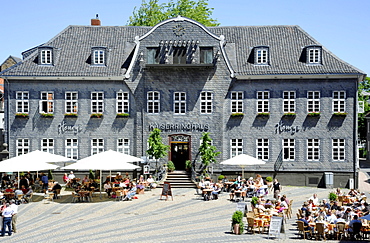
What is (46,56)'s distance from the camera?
43281 mm

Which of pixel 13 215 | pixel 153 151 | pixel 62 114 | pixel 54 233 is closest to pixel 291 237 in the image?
pixel 54 233

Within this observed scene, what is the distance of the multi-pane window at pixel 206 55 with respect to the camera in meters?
42.4

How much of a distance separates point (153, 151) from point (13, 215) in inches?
658

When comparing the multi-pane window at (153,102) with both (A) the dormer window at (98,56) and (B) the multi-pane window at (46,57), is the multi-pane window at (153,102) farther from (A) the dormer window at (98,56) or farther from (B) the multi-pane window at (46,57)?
(B) the multi-pane window at (46,57)

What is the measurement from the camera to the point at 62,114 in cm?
4303

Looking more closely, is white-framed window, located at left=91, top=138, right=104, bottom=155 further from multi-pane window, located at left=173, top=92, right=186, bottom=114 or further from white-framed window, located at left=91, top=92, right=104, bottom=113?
multi-pane window, located at left=173, top=92, right=186, bottom=114

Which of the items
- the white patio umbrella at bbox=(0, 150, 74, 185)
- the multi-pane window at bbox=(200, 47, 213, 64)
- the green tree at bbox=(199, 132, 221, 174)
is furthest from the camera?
the multi-pane window at bbox=(200, 47, 213, 64)

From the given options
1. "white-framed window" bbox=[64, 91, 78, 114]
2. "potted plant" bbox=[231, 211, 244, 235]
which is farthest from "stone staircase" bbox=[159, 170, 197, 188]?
"potted plant" bbox=[231, 211, 244, 235]

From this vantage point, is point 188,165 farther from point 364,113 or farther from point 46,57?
point 364,113

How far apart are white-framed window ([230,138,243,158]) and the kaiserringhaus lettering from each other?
7.47 feet

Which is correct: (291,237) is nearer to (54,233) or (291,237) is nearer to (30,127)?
(54,233)

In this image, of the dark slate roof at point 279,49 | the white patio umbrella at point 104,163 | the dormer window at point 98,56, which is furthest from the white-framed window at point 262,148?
the dormer window at point 98,56

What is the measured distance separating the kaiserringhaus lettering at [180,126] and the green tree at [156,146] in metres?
1.86

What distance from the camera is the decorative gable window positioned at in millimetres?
43188
